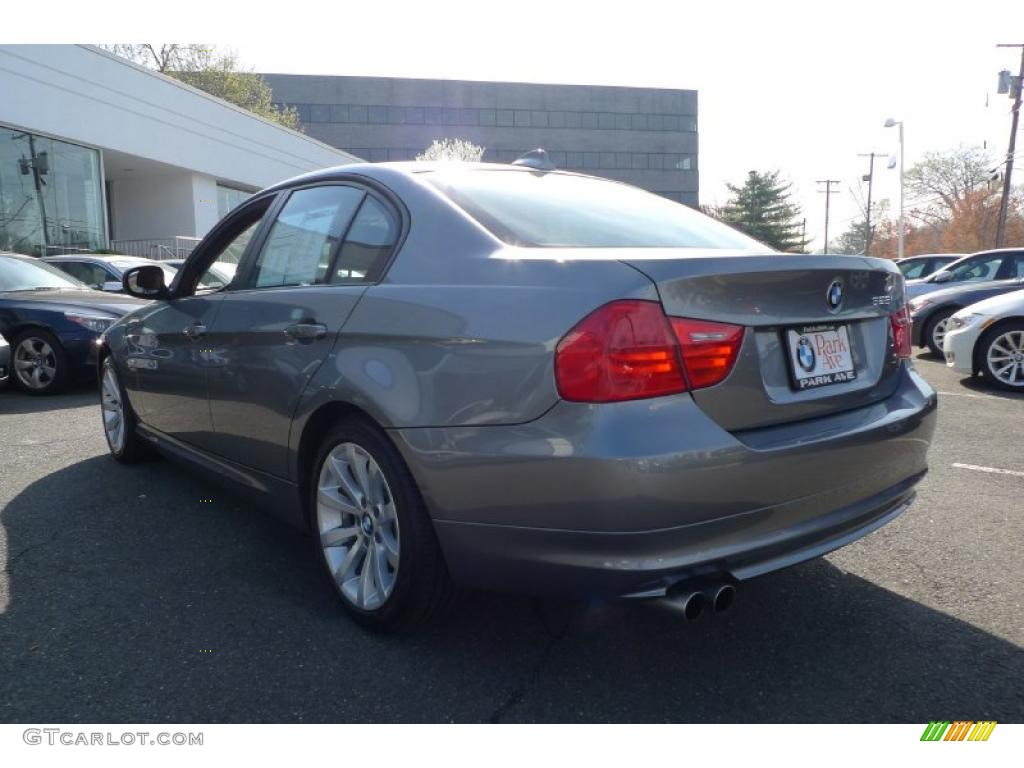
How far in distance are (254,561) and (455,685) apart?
4.40ft

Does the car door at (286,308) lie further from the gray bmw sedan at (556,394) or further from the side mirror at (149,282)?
the side mirror at (149,282)

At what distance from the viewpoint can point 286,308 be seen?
3.04 meters

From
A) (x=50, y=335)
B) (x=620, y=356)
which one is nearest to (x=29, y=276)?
(x=50, y=335)

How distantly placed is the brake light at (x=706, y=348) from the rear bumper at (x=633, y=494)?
82 millimetres

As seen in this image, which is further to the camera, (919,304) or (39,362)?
(919,304)

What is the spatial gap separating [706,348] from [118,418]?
395 centimetres

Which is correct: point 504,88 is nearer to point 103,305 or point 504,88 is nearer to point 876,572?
point 103,305

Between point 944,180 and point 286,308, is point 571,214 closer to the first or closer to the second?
point 286,308

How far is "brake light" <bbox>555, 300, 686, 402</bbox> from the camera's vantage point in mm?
2071

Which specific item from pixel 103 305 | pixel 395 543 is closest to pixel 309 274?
pixel 395 543

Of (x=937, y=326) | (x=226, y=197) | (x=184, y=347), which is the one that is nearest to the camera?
(x=184, y=347)

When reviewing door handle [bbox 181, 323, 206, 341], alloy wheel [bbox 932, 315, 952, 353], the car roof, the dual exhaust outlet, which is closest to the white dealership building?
door handle [bbox 181, 323, 206, 341]

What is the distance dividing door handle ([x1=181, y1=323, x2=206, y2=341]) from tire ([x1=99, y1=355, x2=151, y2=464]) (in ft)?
3.78

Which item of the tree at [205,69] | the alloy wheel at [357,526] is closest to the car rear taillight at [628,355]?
the alloy wheel at [357,526]
